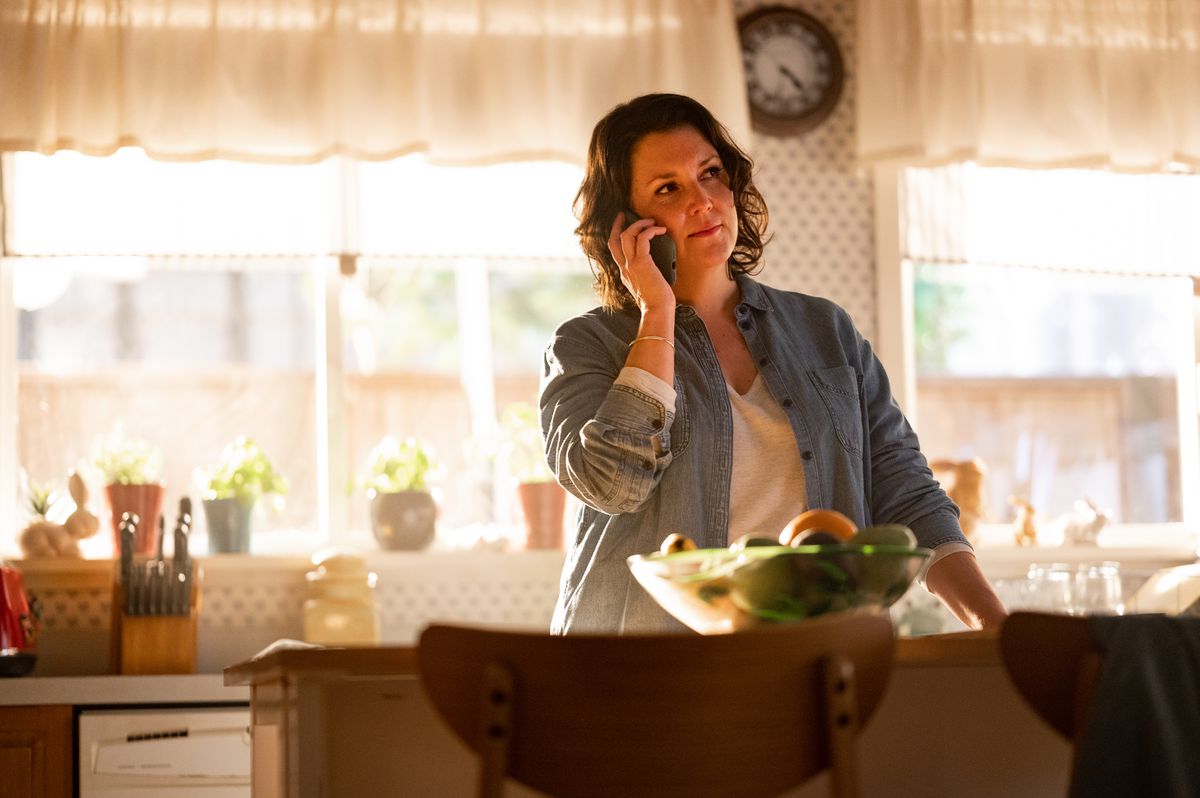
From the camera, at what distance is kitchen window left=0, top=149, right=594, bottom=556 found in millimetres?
4031

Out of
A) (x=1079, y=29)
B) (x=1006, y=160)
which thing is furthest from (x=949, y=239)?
(x=1079, y=29)

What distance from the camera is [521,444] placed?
4.17m

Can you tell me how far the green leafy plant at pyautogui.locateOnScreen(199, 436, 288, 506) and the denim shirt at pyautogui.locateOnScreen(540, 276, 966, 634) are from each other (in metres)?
2.16

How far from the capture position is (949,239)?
14.3ft

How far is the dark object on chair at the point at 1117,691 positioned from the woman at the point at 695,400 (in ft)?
1.98

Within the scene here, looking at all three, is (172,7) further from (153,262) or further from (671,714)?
(671,714)

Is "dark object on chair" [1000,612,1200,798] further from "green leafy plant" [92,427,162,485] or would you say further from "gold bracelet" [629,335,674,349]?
"green leafy plant" [92,427,162,485]

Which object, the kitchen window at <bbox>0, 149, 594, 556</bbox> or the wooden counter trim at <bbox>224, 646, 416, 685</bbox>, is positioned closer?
the wooden counter trim at <bbox>224, 646, 416, 685</bbox>

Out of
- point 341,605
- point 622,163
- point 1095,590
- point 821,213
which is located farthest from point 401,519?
point 1095,590

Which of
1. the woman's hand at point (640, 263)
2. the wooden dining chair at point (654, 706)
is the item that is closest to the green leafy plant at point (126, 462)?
the woman's hand at point (640, 263)

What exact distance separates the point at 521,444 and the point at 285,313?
814mm

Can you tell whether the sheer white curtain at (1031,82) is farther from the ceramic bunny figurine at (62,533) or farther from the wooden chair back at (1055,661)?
the wooden chair back at (1055,661)

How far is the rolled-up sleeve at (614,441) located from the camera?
5.79 ft

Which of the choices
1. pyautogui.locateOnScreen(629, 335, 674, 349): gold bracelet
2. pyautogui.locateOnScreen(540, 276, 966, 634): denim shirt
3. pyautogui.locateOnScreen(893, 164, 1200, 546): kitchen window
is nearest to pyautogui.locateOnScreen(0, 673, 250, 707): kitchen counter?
pyautogui.locateOnScreen(540, 276, 966, 634): denim shirt
